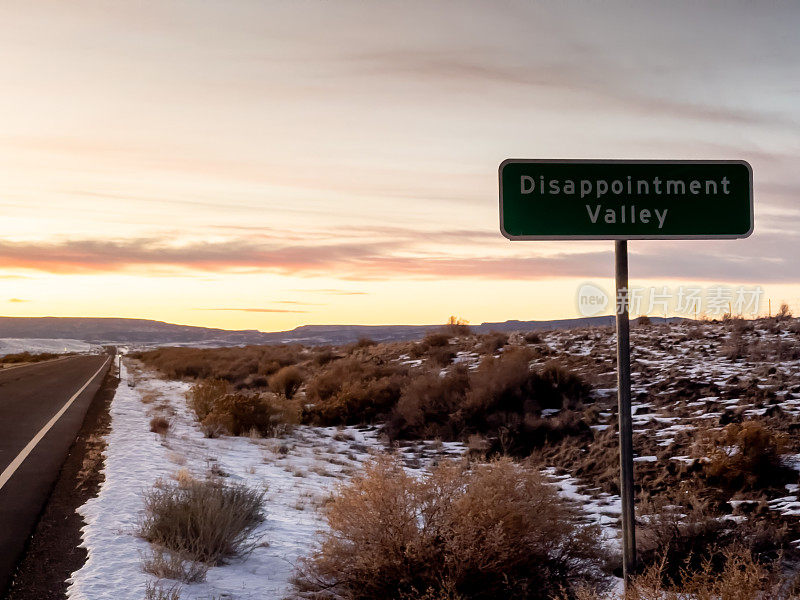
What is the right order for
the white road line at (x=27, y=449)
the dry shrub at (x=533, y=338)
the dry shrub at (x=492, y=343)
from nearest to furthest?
the white road line at (x=27, y=449) → the dry shrub at (x=492, y=343) → the dry shrub at (x=533, y=338)

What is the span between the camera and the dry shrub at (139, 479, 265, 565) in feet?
20.1

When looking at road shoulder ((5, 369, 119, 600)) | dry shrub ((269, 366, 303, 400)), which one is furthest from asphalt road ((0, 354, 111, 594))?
dry shrub ((269, 366, 303, 400))

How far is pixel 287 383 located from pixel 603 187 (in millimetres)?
22308

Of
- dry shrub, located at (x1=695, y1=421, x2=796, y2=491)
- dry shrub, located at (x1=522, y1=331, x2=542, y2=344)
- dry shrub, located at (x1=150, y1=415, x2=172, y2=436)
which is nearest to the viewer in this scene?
dry shrub, located at (x1=695, y1=421, x2=796, y2=491)

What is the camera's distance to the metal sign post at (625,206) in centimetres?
442

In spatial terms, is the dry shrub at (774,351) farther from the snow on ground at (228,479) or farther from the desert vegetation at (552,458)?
the snow on ground at (228,479)

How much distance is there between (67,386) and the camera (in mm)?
28688

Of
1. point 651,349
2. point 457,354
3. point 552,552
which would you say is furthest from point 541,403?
point 552,552

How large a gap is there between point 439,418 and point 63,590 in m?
11.7

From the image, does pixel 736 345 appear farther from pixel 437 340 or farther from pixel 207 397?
pixel 207 397

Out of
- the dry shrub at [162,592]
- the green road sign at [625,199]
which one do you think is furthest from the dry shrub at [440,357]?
the green road sign at [625,199]

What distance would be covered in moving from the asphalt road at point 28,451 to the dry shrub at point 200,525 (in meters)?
1.21

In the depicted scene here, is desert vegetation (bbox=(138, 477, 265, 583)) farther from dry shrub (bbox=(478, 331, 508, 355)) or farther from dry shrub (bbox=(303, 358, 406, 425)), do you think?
dry shrub (bbox=(478, 331, 508, 355))

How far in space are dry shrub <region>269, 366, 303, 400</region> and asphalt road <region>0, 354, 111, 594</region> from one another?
6272 mm
